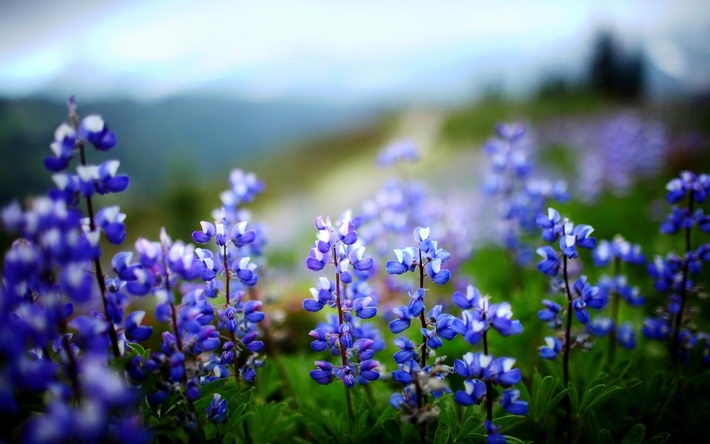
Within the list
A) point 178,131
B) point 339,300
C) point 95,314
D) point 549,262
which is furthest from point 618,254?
point 178,131

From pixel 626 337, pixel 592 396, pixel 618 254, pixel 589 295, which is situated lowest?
pixel 592 396

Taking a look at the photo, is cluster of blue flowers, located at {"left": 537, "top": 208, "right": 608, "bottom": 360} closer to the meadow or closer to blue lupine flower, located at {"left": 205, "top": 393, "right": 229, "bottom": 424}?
the meadow

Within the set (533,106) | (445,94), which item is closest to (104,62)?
(533,106)

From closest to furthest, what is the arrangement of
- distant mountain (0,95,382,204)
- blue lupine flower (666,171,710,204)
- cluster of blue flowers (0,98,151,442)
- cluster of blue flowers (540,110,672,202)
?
cluster of blue flowers (0,98,151,442) → blue lupine flower (666,171,710,204) → cluster of blue flowers (540,110,672,202) → distant mountain (0,95,382,204)

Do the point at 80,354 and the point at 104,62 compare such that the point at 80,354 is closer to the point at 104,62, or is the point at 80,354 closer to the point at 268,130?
the point at 104,62

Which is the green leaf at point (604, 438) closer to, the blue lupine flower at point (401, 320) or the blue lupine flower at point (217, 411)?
the blue lupine flower at point (401, 320)

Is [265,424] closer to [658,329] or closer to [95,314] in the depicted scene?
[95,314]

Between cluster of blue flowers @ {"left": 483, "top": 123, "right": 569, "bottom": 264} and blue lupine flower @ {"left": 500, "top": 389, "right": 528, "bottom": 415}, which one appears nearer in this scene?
blue lupine flower @ {"left": 500, "top": 389, "right": 528, "bottom": 415}

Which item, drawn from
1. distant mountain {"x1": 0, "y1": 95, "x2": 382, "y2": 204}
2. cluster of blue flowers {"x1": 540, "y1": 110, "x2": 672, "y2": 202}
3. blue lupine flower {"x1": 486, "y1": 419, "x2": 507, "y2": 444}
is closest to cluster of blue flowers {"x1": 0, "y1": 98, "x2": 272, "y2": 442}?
blue lupine flower {"x1": 486, "y1": 419, "x2": 507, "y2": 444}
